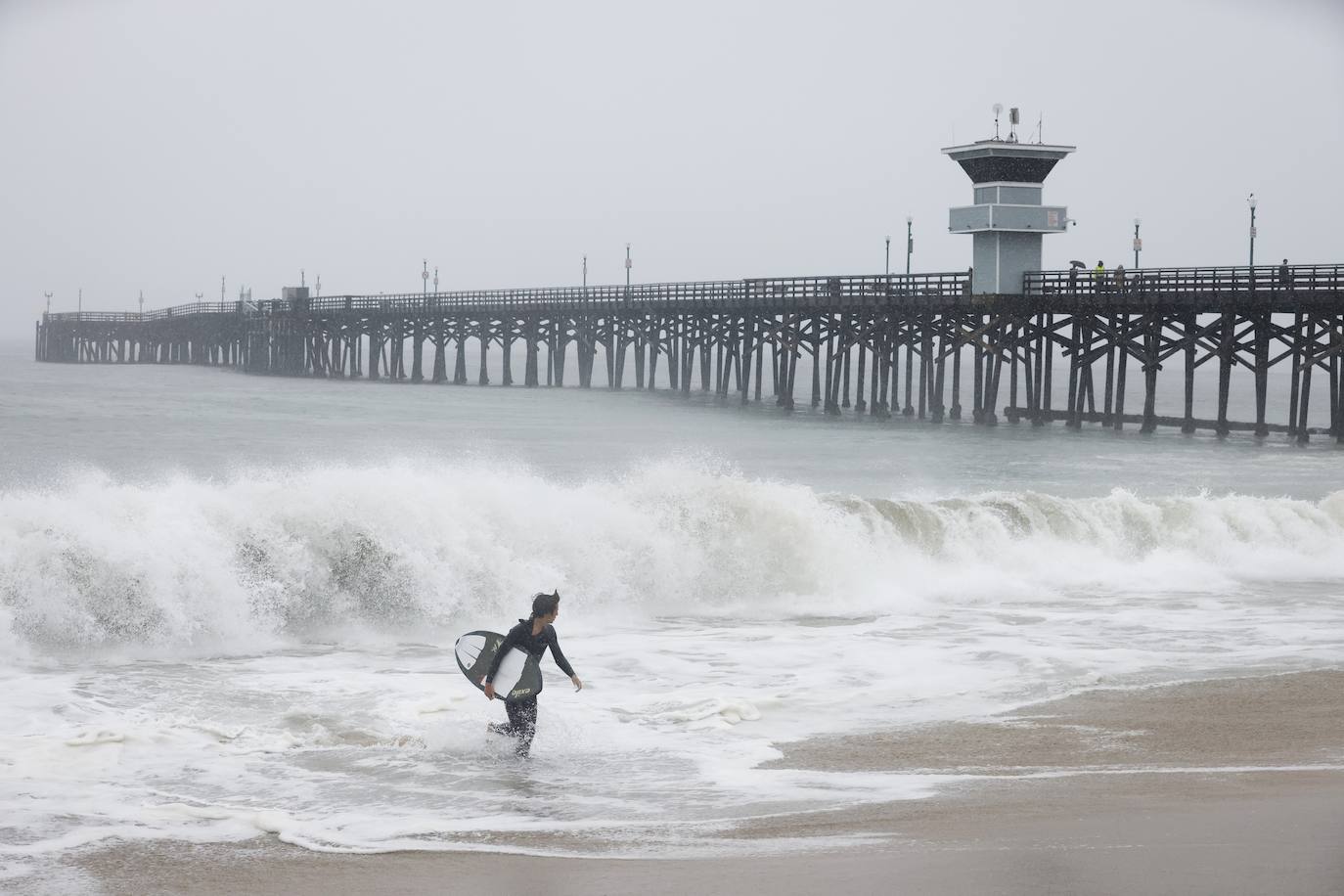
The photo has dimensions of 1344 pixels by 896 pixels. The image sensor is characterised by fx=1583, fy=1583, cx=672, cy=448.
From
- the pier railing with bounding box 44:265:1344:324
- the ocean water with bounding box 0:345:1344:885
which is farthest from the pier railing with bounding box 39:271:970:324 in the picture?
the ocean water with bounding box 0:345:1344:885

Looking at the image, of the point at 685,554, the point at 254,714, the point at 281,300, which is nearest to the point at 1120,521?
the point at 685,554

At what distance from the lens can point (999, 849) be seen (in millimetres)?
6441

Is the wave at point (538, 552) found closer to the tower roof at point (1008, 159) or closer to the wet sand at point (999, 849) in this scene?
the wet sand at point (999, 849)

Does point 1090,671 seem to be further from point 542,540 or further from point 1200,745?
point 542,540

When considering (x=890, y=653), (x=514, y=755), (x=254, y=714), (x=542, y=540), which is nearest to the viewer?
(x=514, y=755)

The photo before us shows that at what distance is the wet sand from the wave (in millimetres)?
5967

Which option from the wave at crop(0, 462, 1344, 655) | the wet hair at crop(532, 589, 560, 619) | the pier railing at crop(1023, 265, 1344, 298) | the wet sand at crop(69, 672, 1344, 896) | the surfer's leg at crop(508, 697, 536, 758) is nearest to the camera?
the wet sand at crop(69, 672, 1344, 896)

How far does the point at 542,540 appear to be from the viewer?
52.1 feet

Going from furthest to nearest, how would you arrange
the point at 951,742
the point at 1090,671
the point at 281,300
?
1. the point at 281,300
2. the point at 1090,671
3. the point at 951,742

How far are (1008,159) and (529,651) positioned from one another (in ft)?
121

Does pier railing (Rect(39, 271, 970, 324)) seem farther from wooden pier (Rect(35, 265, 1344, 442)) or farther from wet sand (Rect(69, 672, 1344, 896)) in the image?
wet sand (Rect(69, 672, 1344, 896))

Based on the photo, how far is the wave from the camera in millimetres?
12734

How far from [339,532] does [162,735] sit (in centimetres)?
574

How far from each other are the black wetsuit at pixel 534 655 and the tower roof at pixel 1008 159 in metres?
36.5
